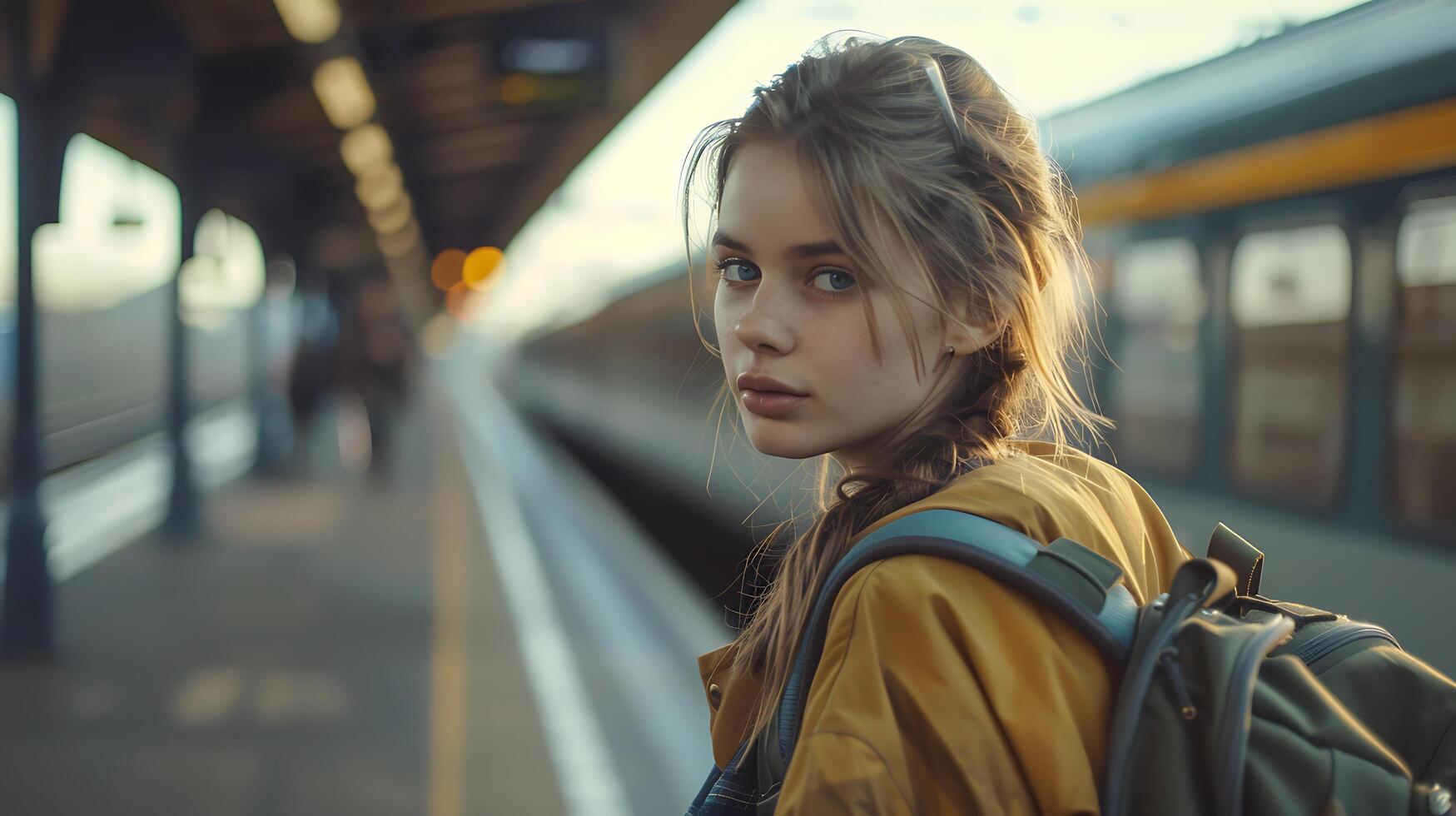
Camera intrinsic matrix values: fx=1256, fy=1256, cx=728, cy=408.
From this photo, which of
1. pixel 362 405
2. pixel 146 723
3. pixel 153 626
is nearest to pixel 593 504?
pixel 362 405

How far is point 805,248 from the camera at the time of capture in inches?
39.4

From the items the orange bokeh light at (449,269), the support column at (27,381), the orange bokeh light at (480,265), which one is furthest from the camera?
the orange bokeh light at (449,269)

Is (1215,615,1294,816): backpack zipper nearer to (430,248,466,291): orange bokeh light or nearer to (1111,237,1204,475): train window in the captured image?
(1111,237,1204,475): train window

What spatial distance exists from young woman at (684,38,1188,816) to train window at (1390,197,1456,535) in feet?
10.0

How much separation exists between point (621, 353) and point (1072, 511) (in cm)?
1497

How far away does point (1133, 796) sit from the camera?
83 centimetres

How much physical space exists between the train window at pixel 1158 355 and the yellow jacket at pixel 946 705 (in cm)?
441

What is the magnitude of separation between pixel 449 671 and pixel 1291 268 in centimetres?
389

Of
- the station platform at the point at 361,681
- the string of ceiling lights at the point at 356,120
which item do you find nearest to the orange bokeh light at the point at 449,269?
the string of ceiling lights at the point at 356,120

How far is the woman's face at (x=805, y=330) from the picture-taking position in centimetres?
100

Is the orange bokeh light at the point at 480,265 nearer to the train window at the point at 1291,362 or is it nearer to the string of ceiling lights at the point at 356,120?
the string of ceiling lights at the point at 356,120

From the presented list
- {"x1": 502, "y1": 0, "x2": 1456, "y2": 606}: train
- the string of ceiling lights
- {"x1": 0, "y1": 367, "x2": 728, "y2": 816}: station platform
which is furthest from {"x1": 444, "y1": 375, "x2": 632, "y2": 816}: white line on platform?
the string of ceiling lights

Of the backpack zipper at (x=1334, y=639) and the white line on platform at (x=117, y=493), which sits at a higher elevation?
the backpack zipper at (x=1334, y=639)

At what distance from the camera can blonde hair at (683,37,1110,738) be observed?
0.99 metres
